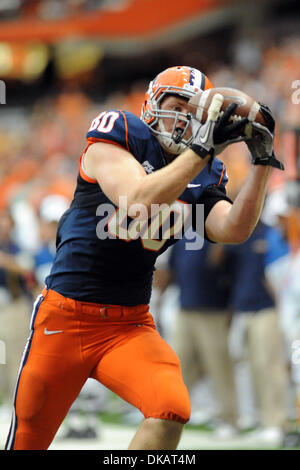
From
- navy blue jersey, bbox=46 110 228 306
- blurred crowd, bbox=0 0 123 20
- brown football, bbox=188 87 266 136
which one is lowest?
navy blue jersey, bbox=46 110 228 306

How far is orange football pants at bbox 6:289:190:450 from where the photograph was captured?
3.01 meters

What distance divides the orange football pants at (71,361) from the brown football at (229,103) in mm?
876

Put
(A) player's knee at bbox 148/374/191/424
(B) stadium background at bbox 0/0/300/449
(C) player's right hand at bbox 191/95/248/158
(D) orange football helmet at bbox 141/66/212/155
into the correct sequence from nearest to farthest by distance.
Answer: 1. (C) player's right hand at bbox 191/95/248/158
2. (A) player's knee at bbox 148/374/191/424
3. (D) orange football helmet at bbox 141/66/212/155
4. (B) stadium background at bbox 0/0/300/449

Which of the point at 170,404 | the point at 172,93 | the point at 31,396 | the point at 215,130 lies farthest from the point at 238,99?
the point at 31,396

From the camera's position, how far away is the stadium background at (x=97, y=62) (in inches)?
542

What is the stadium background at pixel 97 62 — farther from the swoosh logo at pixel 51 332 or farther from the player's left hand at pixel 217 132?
the player's left hand at pixel 217 132

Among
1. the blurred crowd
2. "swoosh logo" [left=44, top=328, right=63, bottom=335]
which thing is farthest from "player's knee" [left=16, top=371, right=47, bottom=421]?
the blurred crowd

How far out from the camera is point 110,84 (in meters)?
24.0

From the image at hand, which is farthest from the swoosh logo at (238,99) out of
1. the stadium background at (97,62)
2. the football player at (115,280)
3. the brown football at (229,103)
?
the stadium background at (97,62)

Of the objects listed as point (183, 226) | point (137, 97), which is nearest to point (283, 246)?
point (183, 226)

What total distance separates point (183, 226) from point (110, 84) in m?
21.3

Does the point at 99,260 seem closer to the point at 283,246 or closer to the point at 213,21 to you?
the point at 283,246

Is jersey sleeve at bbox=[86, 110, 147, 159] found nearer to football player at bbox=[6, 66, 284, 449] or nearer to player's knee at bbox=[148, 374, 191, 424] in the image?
football player at bbox=[6, 66, 284, 449]
